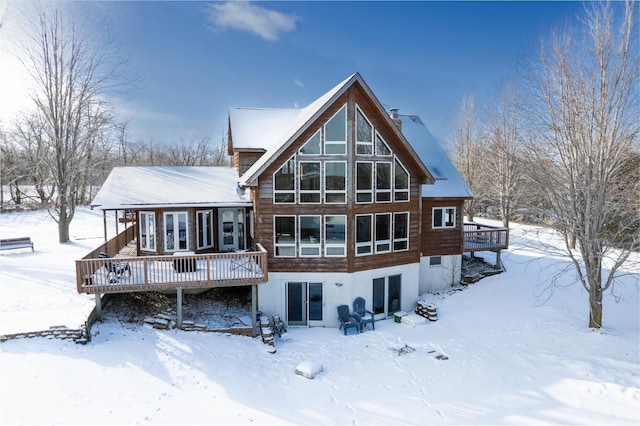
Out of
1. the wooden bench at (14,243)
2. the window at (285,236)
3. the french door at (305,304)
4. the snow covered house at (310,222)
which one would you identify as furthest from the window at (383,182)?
the wooden bench at (14,243)

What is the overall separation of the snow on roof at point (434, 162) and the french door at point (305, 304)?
7138 millimetres

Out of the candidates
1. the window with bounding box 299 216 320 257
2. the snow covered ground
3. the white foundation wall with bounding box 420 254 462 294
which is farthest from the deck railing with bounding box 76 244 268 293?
the white foundation wall with bounding box 420 254 462 294

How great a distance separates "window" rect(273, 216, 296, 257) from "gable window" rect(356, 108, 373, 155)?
3.79 m

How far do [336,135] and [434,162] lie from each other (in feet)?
24.0

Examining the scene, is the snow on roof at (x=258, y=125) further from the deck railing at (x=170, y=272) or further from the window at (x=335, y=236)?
the deck railing at (x=170, y=272)

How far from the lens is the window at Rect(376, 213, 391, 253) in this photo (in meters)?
14.2

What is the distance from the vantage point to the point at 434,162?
1836 centimetres

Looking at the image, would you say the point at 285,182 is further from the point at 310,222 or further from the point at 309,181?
the point at 310,222

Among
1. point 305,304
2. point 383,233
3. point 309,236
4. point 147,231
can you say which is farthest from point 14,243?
point 383,233

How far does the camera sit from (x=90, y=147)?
24.5 m

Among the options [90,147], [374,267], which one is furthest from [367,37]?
[90,147]

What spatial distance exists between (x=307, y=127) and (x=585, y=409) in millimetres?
11422

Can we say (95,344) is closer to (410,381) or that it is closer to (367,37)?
(410,381)

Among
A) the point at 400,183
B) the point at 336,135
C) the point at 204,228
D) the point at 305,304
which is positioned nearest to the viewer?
the point at 336,135
